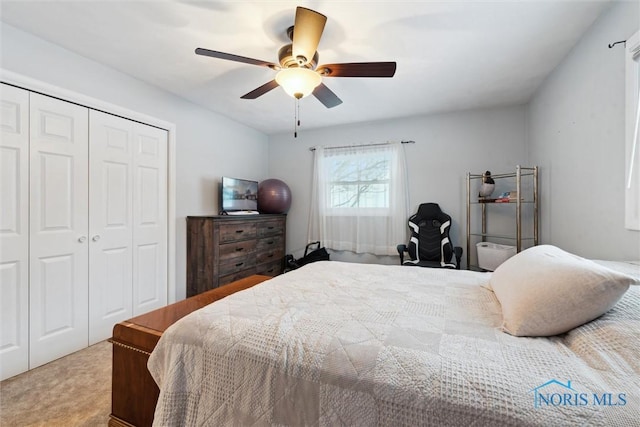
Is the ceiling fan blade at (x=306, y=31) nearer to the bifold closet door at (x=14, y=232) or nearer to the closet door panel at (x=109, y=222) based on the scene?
the closet door panel at (x=109, y=222)

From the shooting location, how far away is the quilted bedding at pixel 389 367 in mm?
666

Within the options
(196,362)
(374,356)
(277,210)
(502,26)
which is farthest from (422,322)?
(277,210)

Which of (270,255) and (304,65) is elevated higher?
(304,65)

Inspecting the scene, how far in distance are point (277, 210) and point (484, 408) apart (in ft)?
12.2

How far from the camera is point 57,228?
216 centimetres

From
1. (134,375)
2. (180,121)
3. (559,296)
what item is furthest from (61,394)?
(559,296)

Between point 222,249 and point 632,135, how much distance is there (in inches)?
134

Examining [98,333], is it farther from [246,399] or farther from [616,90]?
[616,90]

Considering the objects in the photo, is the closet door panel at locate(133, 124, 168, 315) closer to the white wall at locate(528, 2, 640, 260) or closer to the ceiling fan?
the ceiling fan

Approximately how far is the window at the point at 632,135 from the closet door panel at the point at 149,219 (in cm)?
371

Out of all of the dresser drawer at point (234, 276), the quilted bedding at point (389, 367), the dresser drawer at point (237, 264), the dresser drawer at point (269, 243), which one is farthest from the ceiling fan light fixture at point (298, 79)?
the dresser drawer at point (269, 243)

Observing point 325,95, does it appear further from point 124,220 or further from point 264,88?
point 124,220

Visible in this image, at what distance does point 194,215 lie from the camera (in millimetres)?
3336

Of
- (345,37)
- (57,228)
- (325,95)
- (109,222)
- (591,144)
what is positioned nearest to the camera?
(591,144)
